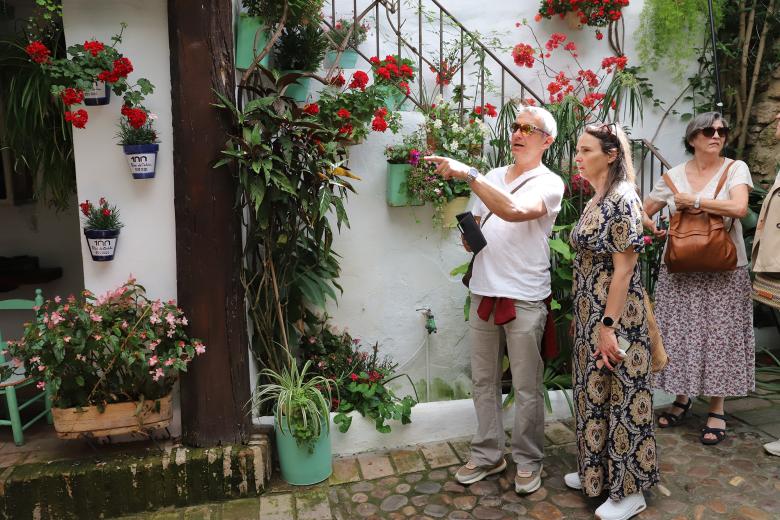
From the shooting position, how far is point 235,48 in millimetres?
3357

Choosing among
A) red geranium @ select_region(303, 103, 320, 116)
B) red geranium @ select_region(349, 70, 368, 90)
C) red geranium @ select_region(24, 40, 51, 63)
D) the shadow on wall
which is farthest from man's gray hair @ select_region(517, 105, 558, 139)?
the shadow on wall

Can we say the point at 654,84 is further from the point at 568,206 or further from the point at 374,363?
the point at 374,363

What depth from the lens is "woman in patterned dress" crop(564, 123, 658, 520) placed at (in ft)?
9.05

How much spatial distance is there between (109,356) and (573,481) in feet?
7.69

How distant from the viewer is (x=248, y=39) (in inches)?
131

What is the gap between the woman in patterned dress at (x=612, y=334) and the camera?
109 inches

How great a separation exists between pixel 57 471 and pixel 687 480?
3.10 metres

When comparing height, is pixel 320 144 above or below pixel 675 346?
above

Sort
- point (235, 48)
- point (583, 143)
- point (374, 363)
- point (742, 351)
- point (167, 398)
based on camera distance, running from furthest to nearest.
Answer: point (374, 363), point (742, 351), point (235, 48), point (167, 398), point (583, 143)

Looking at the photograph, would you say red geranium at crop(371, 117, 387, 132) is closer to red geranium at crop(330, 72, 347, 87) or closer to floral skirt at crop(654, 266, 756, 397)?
red geranium at crop(330, 72, 347, 87)

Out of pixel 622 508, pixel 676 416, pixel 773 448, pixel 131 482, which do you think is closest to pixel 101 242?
pixel 131 482

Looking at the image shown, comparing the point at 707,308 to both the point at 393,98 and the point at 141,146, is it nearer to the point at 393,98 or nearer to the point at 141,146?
the point at 393,98

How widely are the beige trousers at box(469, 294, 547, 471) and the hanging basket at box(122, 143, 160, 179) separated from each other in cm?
172

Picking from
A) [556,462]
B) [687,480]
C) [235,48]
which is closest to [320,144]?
[235,48]
